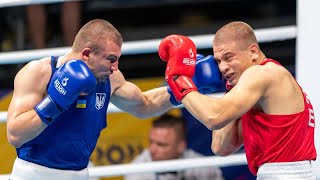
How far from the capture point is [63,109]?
301 cm

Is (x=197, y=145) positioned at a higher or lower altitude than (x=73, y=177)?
lower

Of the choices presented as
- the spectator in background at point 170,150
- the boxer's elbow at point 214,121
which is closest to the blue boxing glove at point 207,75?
the boxer's elbow at point 214,121

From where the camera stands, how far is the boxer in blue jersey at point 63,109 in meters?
3.01

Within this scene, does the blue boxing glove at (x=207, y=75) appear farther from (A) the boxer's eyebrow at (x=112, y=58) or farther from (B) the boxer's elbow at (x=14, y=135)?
(B) the boxer's elbow at (x=14, y=135)

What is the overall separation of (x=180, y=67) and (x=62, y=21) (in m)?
1.79

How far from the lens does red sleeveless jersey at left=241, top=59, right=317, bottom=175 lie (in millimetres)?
2992

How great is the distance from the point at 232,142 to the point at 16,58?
1070 mm

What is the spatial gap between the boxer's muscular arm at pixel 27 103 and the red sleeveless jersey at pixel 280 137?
2.52 feet

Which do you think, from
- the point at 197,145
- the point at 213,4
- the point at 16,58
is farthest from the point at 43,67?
the point at 213,4

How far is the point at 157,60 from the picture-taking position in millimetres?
5266

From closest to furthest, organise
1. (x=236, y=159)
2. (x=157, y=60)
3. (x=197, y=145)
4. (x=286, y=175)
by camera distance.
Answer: (x=286, y=175) → (x=236, y=159) → (x=197, y=145) → (x=157, y=60)

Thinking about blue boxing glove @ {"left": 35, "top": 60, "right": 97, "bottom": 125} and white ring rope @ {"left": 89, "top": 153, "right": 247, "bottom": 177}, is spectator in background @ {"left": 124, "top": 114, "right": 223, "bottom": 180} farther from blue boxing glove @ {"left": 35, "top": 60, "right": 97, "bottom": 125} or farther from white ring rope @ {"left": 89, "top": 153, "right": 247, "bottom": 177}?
blue boxing glove @ {"left": 35, "top": 60, "right": 97, "bottom": 125}

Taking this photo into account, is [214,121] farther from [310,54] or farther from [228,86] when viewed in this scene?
[310,54]

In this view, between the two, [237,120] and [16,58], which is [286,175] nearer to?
[237,120]
